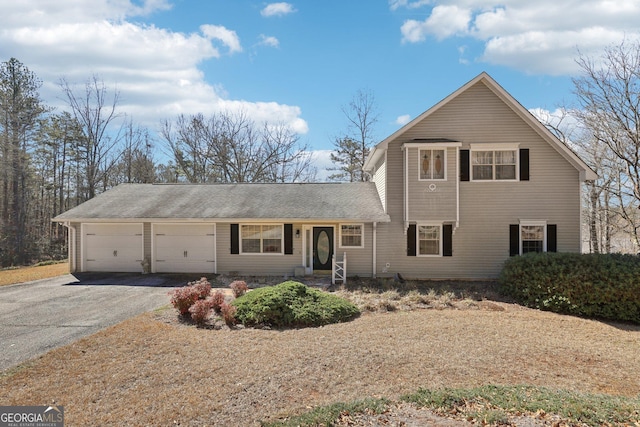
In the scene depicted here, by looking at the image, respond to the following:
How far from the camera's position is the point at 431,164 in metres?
14.0

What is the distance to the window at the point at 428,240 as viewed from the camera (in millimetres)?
14377

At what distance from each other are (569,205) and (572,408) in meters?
11.9

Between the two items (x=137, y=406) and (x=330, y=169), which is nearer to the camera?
(x=137, y=406)

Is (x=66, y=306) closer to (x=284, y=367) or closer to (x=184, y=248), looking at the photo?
(x=184, y=248)

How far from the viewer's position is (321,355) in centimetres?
644

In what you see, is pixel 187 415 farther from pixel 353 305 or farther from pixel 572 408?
pixel 353 305

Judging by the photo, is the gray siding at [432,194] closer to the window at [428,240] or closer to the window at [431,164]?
the window at [431,164]

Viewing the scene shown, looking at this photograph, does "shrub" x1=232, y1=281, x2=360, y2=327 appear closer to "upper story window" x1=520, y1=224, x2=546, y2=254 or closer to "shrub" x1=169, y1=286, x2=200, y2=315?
"shrub" x1=169, y1=286, x2=200, y2=315

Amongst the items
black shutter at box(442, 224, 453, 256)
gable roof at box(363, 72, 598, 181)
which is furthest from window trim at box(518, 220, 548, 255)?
black shutter at box(442, 224, 453, 256)

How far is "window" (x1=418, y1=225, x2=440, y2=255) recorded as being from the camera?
1438 centimetres

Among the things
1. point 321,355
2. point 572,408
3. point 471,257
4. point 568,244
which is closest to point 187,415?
point 321,355

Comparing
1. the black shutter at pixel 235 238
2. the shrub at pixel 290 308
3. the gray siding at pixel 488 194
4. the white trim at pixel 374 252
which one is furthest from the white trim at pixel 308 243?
the shrub at pixel 290 308

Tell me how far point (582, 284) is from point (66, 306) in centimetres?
1425

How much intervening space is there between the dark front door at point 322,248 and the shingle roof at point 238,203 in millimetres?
849
